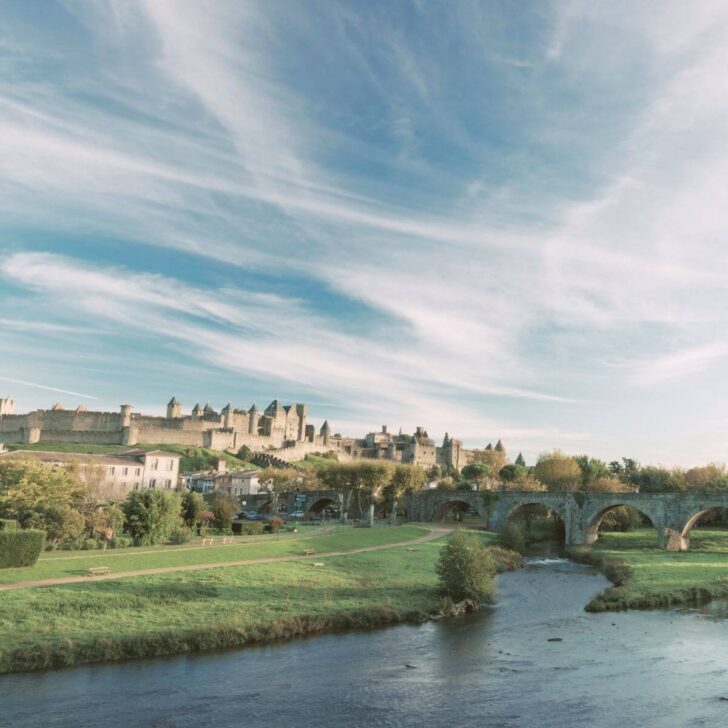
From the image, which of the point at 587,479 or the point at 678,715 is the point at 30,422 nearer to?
the point at 587,479

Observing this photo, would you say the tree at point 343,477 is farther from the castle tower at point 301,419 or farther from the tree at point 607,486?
the castle tower at point 301,419

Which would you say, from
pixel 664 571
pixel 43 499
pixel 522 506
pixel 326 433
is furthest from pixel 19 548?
pixel 326 433

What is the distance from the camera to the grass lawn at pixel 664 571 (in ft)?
120

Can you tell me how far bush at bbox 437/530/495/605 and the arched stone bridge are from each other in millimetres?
34815

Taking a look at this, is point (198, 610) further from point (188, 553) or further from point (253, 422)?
point (253, 422)

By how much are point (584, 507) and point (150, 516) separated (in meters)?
45.2

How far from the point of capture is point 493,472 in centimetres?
13900

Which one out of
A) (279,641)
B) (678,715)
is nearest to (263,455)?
(279,641)

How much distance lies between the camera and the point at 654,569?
154 ft

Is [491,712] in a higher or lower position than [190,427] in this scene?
lower

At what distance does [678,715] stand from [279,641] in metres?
14.7

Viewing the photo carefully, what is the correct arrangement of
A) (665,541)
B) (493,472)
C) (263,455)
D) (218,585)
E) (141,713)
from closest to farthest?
(141,713) < (218,585) < (665,541) < (493,472) < (263,455)

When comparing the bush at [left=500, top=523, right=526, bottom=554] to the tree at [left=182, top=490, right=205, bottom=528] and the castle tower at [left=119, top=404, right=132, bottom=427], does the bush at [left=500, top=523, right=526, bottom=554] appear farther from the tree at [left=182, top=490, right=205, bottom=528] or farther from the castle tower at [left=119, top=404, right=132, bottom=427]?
the castle tower at [left=119, top=404, right=132, bottom=427]

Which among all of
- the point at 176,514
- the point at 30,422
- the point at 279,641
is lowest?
the point at 279,641
